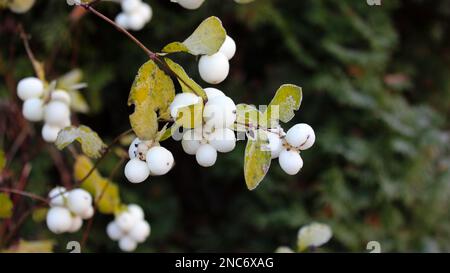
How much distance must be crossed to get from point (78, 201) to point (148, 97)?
209mm

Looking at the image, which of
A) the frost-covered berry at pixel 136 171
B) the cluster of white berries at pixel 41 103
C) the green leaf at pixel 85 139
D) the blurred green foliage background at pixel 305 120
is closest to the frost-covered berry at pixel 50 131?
the cluster of white berries at pixel 41 103

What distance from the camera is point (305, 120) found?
3.78 feet

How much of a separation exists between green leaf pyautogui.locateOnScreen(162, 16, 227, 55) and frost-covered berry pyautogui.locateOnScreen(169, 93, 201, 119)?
0.04m

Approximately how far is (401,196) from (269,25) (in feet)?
1.47

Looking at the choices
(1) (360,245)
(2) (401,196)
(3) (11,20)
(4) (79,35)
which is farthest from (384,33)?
(3) (11,20)

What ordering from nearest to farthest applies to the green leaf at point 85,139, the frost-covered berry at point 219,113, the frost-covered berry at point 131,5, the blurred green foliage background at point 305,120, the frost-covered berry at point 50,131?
the frost-covered berry at point 219,113 < the green leaf at point 85,139 < the frost-covered berry at point 50,131 < the frost-covered berry at point 131,5 < the blurred green foliage background at point 305,120

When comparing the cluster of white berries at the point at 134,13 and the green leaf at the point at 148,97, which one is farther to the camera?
the cluster of white berries at the point at 134,13

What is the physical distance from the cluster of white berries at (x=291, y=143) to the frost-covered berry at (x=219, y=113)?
43 mm

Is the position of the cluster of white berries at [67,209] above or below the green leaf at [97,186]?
below

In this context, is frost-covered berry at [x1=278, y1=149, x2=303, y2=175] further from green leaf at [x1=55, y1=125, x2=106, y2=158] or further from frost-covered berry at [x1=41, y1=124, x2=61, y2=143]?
frost-covered berry at [x1=41, y1=124, x2=61, y2=143]

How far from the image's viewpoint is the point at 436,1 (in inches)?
49.7

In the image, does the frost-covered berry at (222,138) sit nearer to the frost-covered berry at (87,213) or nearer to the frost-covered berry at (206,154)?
the frost-covered berry at (206,154)

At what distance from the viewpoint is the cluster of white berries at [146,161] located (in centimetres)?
45
